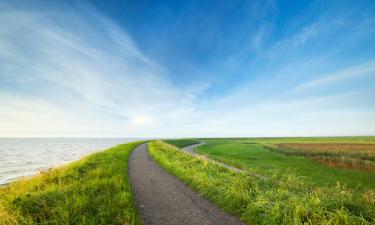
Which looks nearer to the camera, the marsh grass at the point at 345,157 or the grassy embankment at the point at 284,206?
the grassy embankment at the point at 284,206

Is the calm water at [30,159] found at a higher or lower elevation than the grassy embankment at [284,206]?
lower

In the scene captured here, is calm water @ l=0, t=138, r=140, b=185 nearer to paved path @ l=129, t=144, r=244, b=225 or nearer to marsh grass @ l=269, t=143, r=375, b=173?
paved path @ l=129, t=144, r=244, b=225

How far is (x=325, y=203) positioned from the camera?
17.3 feet

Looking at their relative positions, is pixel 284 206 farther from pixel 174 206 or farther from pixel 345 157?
pixel 345 157

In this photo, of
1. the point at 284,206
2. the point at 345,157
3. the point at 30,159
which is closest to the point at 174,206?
the point at 284,206

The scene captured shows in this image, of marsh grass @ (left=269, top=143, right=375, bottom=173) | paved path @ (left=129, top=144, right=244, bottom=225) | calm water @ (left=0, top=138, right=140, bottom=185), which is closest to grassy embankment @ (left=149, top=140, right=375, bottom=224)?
paved path @ (left=129, top=144, right=244, bottom=225)

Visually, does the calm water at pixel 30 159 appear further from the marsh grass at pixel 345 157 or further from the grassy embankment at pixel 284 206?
the marsh grass at pixel 345 157

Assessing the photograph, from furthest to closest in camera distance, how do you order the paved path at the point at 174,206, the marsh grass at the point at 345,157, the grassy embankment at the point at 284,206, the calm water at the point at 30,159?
the marsh grass at the point at 345,157
the calm water at the point at 30,159
the paved path at the point at 174,206
the grassy embankment at the point at 284,206

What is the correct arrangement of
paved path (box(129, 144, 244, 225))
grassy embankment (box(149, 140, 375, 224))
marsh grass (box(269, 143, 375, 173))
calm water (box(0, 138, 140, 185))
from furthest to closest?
marsh grass (box(269, 143, 375, 173)) < calm water (box(0, 138, 140, 185)) < paved path (box(129, 144, 244, 225)) < grassy embankment (box(149, 140, 375, 224))

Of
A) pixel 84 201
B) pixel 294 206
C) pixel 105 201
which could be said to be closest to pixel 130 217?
pixel 105 201

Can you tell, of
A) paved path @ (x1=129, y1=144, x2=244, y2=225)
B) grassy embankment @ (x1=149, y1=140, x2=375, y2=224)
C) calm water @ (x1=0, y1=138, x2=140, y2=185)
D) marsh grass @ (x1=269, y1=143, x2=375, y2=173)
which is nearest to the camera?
grassy embankment @ (x1=149, y1=140, x2=375, y2=224)

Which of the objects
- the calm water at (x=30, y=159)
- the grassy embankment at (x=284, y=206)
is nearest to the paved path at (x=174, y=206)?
the grassy embankment at (x=284, y=206)

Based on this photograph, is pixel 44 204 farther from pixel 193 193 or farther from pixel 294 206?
pixel 294 206

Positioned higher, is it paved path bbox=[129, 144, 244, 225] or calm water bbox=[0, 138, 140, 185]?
paved path bbox=[129, 144, 244, 225]
